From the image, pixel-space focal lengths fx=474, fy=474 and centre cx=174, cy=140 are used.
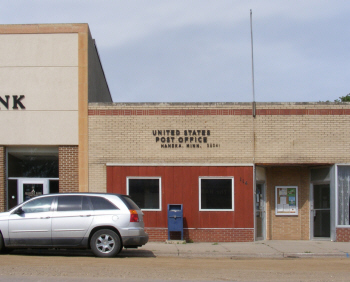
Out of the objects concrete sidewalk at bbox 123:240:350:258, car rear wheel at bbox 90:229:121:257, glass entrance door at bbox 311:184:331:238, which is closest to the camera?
car rear wheel at bbox 90:229:121:257

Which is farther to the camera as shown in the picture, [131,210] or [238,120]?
[238,120]

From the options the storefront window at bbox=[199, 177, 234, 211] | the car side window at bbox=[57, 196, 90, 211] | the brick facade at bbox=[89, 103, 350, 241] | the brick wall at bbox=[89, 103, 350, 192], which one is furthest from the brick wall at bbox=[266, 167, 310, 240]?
the car side window at bbox=[57, 196, 90, 211]

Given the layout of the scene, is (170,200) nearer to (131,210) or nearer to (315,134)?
(131,210)

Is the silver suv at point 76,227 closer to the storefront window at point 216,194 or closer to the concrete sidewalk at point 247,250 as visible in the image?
the concrete sidewalk at point 247,250

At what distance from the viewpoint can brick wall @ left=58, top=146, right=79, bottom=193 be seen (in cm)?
1616

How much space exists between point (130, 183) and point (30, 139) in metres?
3.77

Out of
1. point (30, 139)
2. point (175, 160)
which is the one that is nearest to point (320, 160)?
point (175, 160)

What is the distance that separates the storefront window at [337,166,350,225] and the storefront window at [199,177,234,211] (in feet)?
12.1

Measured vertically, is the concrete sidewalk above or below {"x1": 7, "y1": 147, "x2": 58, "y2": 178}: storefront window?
below

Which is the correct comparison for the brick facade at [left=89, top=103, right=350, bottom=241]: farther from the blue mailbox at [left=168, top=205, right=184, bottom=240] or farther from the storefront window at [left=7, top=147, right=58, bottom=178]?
the blue mailbox at [left=168, top=205, right=184, bottom=240]

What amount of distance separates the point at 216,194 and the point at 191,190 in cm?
87

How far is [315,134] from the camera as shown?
53.2 ft

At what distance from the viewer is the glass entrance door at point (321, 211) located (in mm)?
16625

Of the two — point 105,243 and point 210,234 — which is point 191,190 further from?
point 105,243
